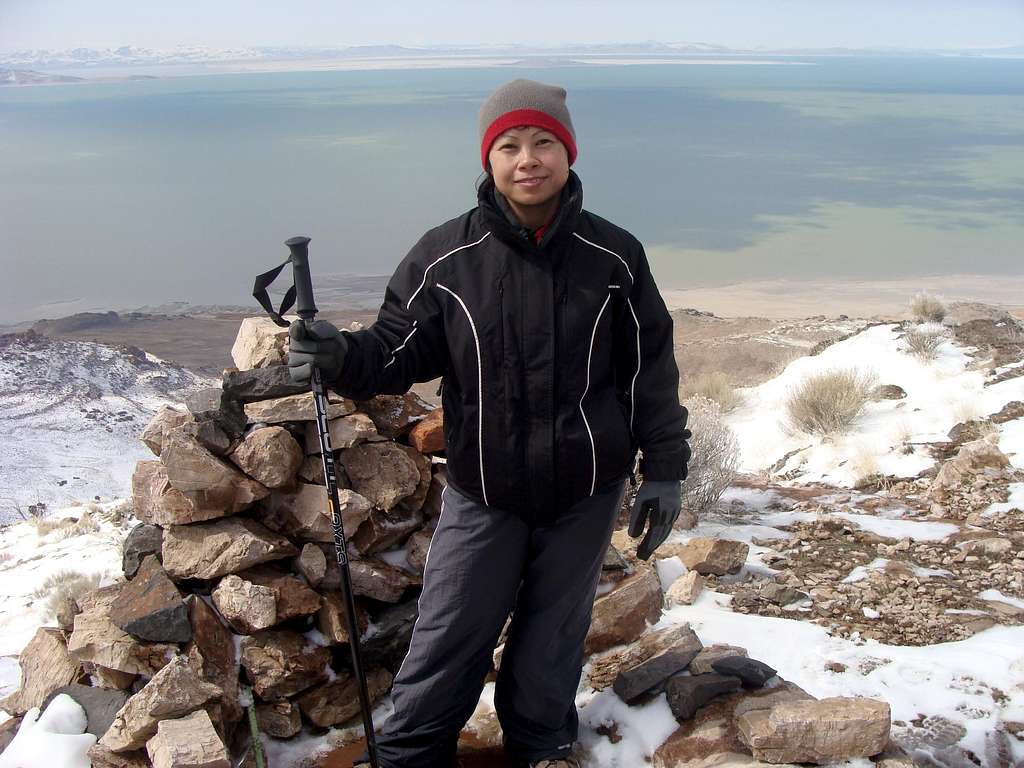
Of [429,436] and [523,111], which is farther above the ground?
[523,111]

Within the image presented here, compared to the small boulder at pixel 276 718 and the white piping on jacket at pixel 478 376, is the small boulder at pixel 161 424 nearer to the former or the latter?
the small boulder at pixel 276 718

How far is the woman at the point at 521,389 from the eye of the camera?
2535mm

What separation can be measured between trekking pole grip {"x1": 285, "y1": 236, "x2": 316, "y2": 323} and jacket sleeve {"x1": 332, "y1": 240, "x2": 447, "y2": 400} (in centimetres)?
15

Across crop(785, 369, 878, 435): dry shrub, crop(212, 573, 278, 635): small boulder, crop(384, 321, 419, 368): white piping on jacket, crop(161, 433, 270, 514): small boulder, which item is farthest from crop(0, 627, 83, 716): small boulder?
crop(785, 369, 878, 435): dry shrub

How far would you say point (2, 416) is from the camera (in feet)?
45.8

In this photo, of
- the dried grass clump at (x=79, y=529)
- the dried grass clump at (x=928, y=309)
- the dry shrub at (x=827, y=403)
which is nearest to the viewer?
the dried grass clump at (x=79, y=529)

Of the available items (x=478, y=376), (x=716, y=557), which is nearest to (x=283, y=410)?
(x=478, y=376)

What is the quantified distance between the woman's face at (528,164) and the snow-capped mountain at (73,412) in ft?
30.4

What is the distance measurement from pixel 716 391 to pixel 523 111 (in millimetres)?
9390

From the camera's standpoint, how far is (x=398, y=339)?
2654 millimetres

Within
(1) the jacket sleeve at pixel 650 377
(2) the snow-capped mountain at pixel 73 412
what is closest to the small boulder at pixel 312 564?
(1) the jacket sleeve at pixel 650 377

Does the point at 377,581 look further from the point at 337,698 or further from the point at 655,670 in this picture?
the point at 655,670

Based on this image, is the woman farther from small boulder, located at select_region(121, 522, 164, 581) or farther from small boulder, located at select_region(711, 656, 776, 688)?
small boulder, located at select_region(121, 522, 164, 581)

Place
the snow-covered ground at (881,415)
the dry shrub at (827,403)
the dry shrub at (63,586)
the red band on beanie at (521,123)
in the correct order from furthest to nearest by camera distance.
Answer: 1. the dry shrub at (827,403)
2. the snow-covered ground at (881,415)
3. the dry shrub at (63,586)
4. the red band on beanie at (521,123)
